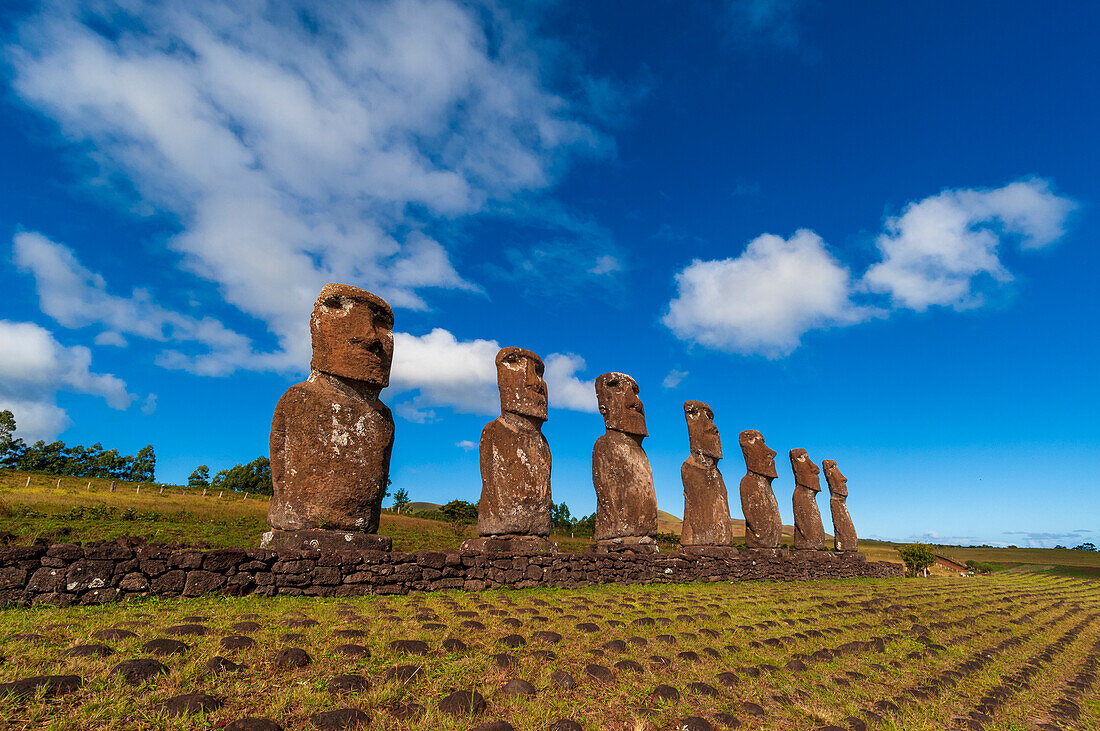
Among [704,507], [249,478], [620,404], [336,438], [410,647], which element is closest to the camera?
[410,647]

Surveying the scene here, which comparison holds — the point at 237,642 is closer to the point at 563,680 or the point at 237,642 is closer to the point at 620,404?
the point at 563,680

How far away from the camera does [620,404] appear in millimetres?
13461

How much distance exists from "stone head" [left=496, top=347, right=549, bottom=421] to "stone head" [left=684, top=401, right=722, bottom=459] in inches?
247

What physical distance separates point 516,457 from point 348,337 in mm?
3885

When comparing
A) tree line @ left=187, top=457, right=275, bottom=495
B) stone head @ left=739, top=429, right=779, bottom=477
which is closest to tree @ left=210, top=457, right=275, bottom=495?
tree line @ left=187, top=457, right=275, bottom=495

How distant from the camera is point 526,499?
1029 cm

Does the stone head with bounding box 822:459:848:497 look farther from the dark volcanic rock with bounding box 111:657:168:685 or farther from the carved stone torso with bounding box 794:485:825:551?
the dark volcanic rock with bounding box 111:657:168:685

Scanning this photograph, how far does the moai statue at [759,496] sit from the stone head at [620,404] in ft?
20.2

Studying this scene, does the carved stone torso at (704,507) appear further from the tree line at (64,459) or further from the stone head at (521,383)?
the tree line at (64,459)

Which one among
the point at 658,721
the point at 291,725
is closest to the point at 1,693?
the point at 291,725

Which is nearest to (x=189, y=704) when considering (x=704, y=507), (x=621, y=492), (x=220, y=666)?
(x=220, y=666)

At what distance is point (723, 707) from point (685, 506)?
11.2 metres

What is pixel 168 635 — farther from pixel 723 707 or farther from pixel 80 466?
pixel 80 466

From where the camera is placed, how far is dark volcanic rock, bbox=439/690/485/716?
362 cm
